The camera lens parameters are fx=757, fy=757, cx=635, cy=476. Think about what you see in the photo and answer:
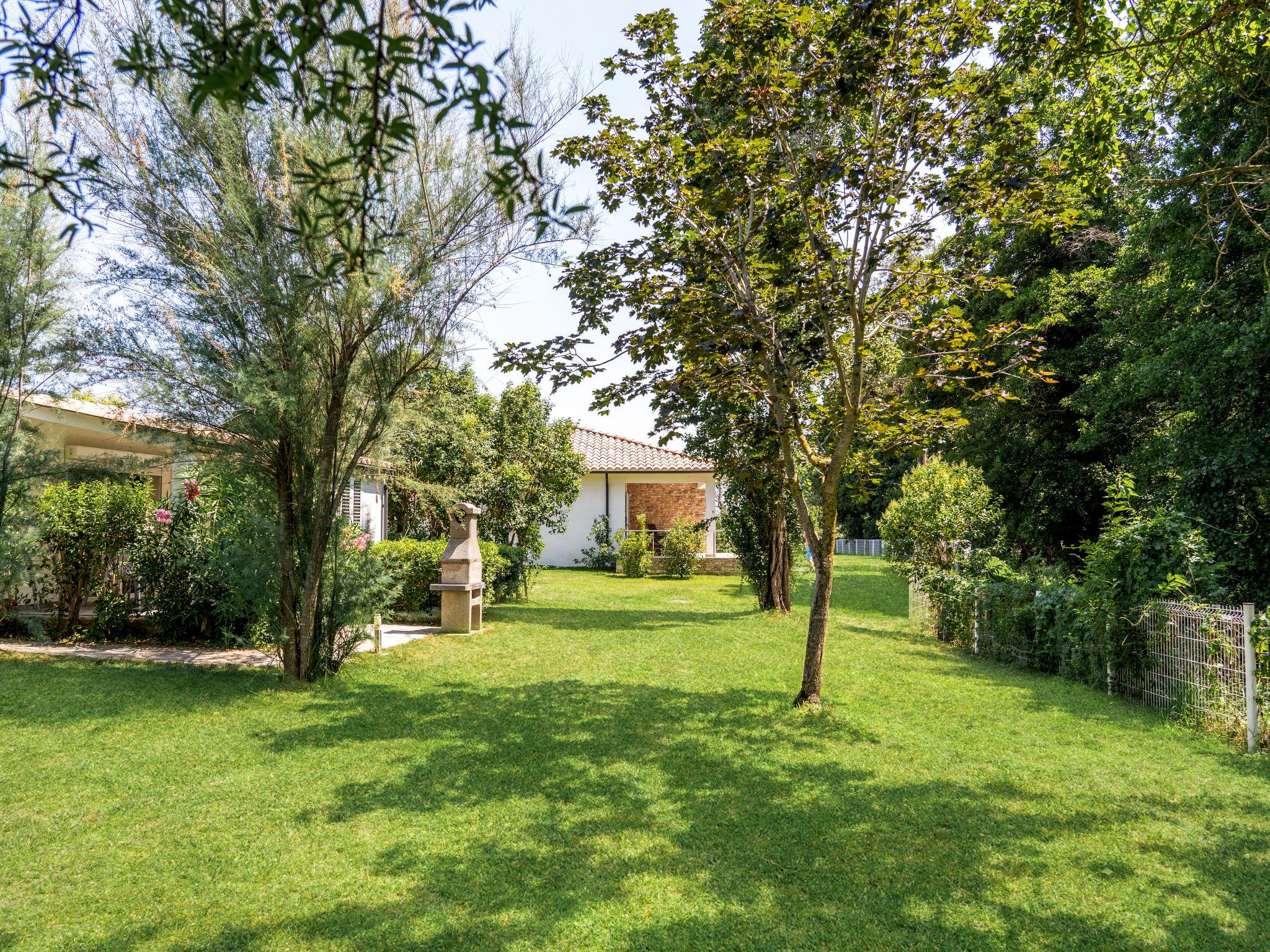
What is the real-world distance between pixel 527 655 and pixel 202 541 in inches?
174

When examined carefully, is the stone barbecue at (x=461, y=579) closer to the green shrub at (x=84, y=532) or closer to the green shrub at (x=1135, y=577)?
the green shrub at (x=84, y=532)

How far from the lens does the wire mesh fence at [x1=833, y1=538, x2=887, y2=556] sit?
4859cm

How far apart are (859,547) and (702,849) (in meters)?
49.1

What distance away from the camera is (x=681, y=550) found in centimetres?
2381

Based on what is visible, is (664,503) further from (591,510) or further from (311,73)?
(311,73)

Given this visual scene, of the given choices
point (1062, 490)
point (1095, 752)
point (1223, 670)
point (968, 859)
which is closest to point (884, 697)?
point (1095, 752)

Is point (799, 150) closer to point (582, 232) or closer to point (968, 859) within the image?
point (582, 232)

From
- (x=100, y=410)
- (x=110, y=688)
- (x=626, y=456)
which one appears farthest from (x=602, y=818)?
(x=626, y=456)

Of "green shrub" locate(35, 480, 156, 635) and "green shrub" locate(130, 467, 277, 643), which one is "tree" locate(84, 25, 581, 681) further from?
"green shrub" locate(35, 480, 156, 635)

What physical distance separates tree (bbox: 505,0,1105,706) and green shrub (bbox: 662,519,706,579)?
15.7 m

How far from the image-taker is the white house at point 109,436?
7.64 metres

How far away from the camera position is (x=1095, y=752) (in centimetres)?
637

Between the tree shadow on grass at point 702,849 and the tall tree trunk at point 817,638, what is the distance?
81 cm

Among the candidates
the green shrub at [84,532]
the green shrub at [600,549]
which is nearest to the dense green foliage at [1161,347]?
the green shrub at [84,532]
